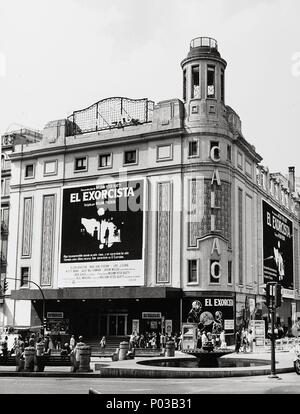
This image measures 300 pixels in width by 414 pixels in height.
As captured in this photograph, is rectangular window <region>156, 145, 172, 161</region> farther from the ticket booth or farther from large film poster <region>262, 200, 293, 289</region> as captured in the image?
the ticket booth

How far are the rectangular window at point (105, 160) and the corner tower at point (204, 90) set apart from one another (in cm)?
729

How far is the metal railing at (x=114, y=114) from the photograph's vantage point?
5262cm

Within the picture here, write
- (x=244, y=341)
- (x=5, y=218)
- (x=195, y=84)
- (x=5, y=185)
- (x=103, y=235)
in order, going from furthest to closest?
(x=5, y=185), (x=5, y=218), (x=103, y=235), (x=195, y=84), (x=244, y=341)

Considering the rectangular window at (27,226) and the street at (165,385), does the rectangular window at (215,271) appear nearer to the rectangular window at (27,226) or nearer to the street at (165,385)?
the rectangular window at (27,226)

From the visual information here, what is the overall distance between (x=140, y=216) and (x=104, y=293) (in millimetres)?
6504

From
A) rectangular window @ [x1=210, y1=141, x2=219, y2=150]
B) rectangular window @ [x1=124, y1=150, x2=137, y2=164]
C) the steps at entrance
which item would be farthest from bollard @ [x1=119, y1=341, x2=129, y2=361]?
rectangular window @ [x1=124, y1=150, x2=137, y2=164]

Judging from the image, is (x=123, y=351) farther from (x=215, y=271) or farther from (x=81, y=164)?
(x=81, y=164)

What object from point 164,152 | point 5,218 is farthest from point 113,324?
point 5,218

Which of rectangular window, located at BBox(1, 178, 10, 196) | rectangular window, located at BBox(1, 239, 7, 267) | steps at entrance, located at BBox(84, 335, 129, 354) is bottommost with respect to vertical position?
steps at entrance, located at BBox(84, 335, 129, 354)

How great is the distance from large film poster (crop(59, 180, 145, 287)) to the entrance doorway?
2.75 m

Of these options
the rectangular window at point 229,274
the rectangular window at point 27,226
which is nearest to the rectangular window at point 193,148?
the rectangular window at point 229,274

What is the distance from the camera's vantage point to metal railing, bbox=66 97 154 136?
173 ft

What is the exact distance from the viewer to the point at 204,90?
49.3 metres
